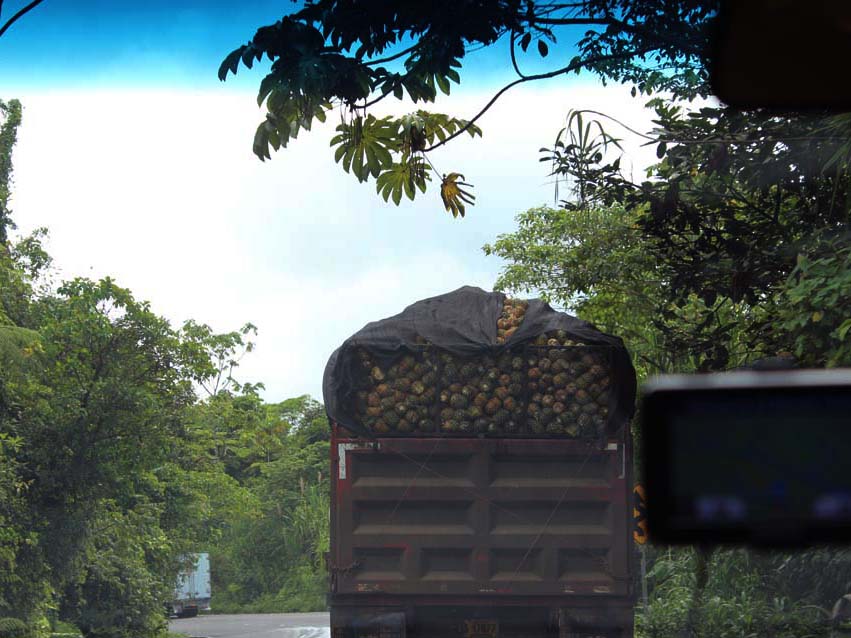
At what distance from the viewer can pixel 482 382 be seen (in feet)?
29.7

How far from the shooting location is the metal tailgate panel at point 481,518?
8898mm

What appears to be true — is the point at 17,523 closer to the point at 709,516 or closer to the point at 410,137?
the point at 410,137

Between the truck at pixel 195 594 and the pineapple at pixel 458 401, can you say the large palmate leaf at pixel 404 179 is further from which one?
the truck at pixel 195 594

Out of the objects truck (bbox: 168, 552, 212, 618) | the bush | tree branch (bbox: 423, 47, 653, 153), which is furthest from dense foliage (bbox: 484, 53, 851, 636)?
truck (bbox: 168, 552, 212, 618)

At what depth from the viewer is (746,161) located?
9.63 metres

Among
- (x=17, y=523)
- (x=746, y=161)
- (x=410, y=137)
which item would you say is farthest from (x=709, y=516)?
(x=17, y=523)

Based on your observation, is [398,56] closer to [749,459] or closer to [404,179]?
[404,179]

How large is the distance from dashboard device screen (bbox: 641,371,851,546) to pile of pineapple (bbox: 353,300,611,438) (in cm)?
634

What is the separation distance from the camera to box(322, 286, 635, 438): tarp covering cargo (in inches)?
354

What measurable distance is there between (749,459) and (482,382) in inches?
258

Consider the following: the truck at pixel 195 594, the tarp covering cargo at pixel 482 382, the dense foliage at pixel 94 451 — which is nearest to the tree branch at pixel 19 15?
the tarp covering cargo at pixel 482 382

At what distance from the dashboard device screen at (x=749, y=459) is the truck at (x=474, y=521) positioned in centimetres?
635

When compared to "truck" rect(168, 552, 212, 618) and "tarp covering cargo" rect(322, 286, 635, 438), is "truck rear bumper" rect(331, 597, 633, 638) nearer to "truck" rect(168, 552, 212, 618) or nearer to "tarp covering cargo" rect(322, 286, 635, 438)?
"tarp covering cargo" rect(322, 286, 635, 438)

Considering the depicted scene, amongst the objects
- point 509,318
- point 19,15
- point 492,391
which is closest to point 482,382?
point 492,391
